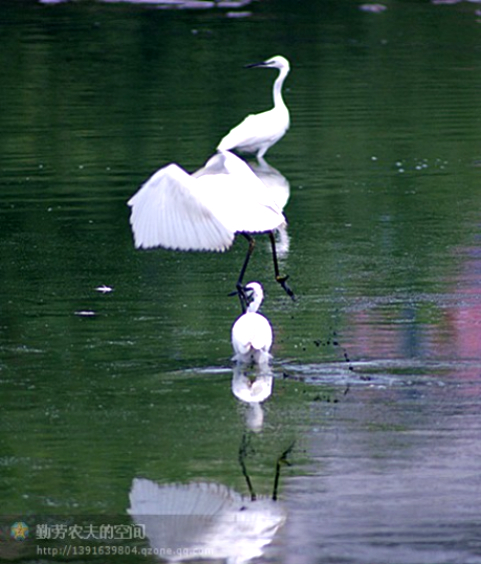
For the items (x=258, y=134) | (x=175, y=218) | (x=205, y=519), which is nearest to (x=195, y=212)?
(x=175, y=218)

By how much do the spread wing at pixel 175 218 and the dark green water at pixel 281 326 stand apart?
1.69ft

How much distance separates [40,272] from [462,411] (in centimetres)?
432

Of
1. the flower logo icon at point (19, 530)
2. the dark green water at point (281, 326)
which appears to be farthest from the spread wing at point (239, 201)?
the flower logo icon at point (19, 530)

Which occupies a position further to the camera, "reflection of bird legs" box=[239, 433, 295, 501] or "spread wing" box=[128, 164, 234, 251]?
"spread wing" box=[128, 164, 234, 251]

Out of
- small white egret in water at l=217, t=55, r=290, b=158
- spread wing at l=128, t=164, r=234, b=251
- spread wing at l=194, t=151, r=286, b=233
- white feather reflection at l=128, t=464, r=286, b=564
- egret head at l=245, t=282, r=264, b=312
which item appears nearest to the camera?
white feather reflection at l=128, t=464, r=286, b=564

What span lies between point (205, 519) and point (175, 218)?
3.18m

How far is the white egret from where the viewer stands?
916 cm

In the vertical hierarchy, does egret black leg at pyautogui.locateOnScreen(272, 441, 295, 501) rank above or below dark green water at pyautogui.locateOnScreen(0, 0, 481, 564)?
below

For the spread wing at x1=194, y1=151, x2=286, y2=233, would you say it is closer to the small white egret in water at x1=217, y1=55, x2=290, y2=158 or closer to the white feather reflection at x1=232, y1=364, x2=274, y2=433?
the white feather reflection at x1=232, y1=364, x2=274, y2=433

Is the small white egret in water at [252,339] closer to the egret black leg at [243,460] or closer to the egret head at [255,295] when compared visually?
the egret head at [255,295]

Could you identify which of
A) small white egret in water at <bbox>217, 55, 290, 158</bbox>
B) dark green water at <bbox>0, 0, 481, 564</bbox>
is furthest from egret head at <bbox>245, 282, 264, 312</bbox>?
small white egret in water at <bbox>217, 55, 290, 158</bbox>

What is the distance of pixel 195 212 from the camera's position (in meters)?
9.21

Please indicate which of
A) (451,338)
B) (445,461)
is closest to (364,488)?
(445,461)

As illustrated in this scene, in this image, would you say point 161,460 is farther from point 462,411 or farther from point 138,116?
point 138,116
